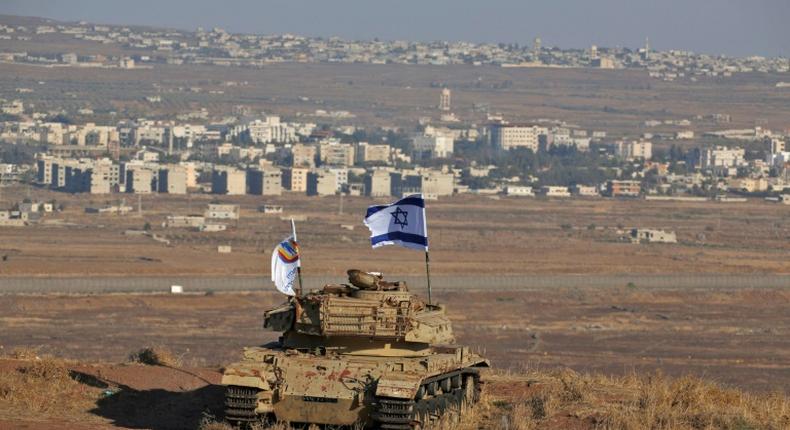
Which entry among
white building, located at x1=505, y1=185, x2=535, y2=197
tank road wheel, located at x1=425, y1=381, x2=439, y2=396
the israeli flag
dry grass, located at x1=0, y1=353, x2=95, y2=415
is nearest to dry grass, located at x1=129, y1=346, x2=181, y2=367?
dry grass, located at x1=0, y1=353, x2=95, y2=415

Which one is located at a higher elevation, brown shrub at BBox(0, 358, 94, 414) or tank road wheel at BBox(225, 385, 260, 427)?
tank road wheel at BBox(225, 385, 260, 427)

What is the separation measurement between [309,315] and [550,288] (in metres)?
50.5

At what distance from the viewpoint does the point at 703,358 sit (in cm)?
4888

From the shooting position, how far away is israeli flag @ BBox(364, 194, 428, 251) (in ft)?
71.5

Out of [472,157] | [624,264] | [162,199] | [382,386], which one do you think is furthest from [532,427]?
[472,157]

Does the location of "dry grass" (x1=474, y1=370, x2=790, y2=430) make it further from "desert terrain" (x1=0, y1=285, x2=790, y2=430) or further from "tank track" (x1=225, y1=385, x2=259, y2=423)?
"tank track" (x1=225, y1=385, x2=259, y2=423)

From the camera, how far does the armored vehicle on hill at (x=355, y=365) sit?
19266 mm

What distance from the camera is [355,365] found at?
19.8 metres

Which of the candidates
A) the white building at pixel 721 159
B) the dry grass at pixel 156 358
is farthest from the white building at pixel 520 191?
the dry grass at pixel 156 358

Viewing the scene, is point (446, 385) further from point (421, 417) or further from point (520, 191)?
point (520, 191)

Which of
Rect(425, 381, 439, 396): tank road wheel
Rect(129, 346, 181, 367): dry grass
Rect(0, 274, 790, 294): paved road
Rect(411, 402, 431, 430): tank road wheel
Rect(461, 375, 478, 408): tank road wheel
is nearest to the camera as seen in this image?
Rect(411, 402, 431, 430): tank road wheel

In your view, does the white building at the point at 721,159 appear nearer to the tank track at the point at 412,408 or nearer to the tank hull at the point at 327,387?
the tank track at the point at 412,408

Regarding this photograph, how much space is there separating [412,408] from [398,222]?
11.4 ft

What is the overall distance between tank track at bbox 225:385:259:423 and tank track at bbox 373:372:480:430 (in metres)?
1.24
